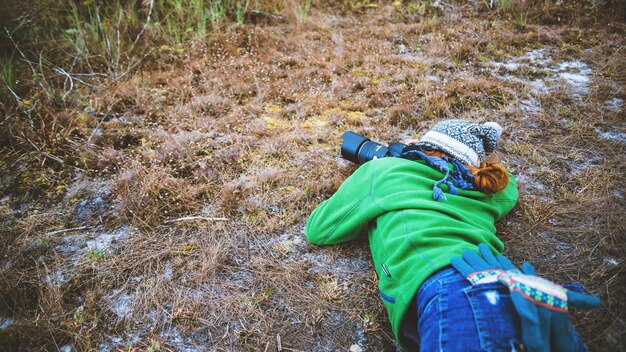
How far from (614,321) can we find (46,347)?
8.43 feet

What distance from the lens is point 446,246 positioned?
1.46m

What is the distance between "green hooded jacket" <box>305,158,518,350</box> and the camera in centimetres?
146

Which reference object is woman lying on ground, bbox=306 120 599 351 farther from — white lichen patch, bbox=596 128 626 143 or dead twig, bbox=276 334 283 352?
white lichen patch, bbox=596 128 626 143

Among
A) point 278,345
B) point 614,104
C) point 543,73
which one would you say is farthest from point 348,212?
point 543,73

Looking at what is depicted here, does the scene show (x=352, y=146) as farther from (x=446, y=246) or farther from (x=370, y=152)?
(x=446, y=246)

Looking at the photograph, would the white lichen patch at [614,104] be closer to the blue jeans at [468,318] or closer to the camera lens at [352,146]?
the camera lens at [352,146]

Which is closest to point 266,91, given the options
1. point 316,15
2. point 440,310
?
point 316,15

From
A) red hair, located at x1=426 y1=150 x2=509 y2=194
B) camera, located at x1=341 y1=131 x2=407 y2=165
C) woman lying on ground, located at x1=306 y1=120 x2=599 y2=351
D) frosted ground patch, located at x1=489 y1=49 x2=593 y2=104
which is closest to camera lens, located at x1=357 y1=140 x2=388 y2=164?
camera, located at x1=341 y1=131 x2=407 y2=165

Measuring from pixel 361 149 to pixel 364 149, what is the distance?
0.02m

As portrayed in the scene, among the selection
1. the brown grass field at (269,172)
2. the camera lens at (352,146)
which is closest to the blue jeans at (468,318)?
the brown grass field at (269,172)

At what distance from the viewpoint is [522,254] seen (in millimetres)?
1937

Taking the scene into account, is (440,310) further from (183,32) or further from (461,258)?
(183,32)

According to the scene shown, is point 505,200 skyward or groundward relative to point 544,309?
groundward

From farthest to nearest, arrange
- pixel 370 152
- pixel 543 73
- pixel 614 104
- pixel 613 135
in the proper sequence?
1. pixel 543 73
2. pixel 614 104
3. pixel 613 135
4. pixel 370 152
